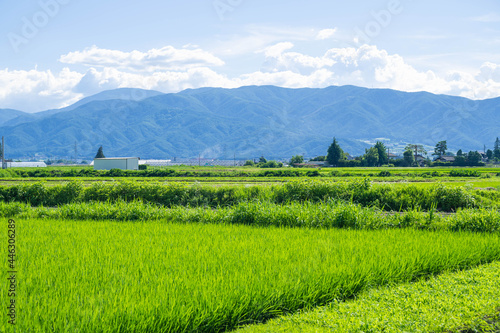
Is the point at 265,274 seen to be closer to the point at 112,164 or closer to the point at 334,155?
the point at 112,164

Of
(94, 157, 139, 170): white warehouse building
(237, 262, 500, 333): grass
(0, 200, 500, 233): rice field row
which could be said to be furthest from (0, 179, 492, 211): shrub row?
(94, 157, 139, 170): white warehouse building

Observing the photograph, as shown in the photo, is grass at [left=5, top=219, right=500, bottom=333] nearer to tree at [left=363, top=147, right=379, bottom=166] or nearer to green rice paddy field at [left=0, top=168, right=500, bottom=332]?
green rice paddy field at [left=0, top=168, right=500, bottom=332]

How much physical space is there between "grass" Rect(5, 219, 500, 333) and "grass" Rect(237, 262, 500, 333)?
36 cm

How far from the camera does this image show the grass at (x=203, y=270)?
455cm

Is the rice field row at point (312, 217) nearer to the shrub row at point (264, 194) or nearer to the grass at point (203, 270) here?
the grass at point (203, 270)

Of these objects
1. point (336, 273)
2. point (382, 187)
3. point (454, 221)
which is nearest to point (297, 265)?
point (336, 273)

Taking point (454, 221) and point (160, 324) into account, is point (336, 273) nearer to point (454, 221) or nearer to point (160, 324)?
point (160, 324)

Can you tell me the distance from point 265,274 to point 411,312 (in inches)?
79.5


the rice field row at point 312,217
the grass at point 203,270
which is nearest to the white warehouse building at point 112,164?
the rice field row at point 312,217

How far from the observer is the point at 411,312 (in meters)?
5.39

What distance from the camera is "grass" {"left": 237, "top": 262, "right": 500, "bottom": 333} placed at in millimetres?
→ 4945

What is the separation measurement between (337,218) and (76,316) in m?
8.27

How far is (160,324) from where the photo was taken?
14.6 feet

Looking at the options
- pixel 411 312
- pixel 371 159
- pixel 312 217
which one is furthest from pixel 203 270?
pixel 371 159
